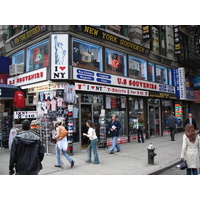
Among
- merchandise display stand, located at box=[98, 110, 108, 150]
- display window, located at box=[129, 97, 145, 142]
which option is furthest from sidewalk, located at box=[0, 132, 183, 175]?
display window, located at box=[129, 97, 145, 142]

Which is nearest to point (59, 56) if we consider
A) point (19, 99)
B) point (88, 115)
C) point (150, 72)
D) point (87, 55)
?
point (87, 55)

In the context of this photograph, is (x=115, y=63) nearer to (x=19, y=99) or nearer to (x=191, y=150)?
(x=19, y=99)

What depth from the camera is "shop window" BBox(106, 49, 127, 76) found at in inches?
456

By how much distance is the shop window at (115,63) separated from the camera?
38.0 ft

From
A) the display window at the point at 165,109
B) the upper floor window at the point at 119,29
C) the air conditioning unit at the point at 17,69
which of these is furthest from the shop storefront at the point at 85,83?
the display window at the point at 165,109

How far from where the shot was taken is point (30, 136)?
12.9 feet

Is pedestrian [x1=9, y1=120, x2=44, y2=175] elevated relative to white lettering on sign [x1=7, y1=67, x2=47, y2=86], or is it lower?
lower

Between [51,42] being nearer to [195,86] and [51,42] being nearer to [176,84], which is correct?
[176,84]

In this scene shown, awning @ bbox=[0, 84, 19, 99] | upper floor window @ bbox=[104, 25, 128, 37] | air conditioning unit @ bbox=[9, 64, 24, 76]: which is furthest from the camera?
upper floor window @ bbox=[104, 25, 128, 37]

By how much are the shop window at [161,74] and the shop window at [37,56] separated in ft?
30.0

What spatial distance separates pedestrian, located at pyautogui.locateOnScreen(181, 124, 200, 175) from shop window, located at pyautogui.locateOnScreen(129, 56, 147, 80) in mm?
8577

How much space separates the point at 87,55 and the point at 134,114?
5174mm

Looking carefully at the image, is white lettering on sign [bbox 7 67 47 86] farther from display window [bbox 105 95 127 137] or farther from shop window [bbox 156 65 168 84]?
shop window [bbox 156 65 168 84]
